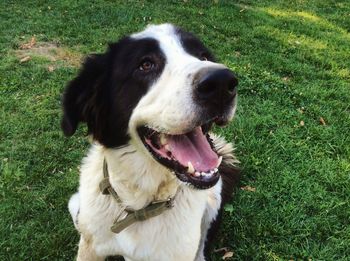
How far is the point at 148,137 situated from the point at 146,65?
1.24 ft

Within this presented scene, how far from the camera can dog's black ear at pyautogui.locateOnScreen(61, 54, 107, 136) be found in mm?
2623

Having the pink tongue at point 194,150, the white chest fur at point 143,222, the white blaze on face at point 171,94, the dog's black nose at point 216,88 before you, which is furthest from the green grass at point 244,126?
the dog's black nose at point 216,88

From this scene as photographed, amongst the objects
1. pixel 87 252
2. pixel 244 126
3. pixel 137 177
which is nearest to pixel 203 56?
pixel 137 177

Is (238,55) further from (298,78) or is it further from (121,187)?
(121,187)

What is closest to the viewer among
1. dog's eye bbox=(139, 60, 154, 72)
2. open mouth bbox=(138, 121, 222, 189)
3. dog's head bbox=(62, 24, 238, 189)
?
dog's head bbox=(62, 24, 238, 189)

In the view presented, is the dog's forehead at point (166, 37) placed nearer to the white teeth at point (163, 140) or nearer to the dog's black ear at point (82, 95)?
the dog's black ear at point (82, 95)

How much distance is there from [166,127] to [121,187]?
661 mm

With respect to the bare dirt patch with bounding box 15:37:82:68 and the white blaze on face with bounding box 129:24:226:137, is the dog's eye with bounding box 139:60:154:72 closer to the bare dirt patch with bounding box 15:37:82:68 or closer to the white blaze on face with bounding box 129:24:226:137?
the white blaze on face with bounding box 129:24:226:137

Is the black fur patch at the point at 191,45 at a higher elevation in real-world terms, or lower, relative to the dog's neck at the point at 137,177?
higher

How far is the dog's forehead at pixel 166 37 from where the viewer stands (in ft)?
8.27

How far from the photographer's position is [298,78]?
6004 mm

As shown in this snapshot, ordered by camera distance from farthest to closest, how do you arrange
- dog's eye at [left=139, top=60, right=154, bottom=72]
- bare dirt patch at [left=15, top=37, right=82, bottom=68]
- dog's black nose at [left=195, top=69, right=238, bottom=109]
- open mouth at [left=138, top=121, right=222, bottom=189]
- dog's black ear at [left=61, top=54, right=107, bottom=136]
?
bare dirt patch at [left=15, top=37, right=82, bottom=68] → dog's black ear at [left=61, top=54, right=107, bottom=136] → dog's eye at [left=139, top=60, right=154, bottom=72] → open mouth at [left=138, top=121, right=222, bottom=189] → dog's black nose at [left=195, top=69, right=238, bottom=109]

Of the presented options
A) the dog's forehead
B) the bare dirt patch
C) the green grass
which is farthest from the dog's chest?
the bare dirt patch

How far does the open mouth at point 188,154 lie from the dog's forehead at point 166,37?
427mm
